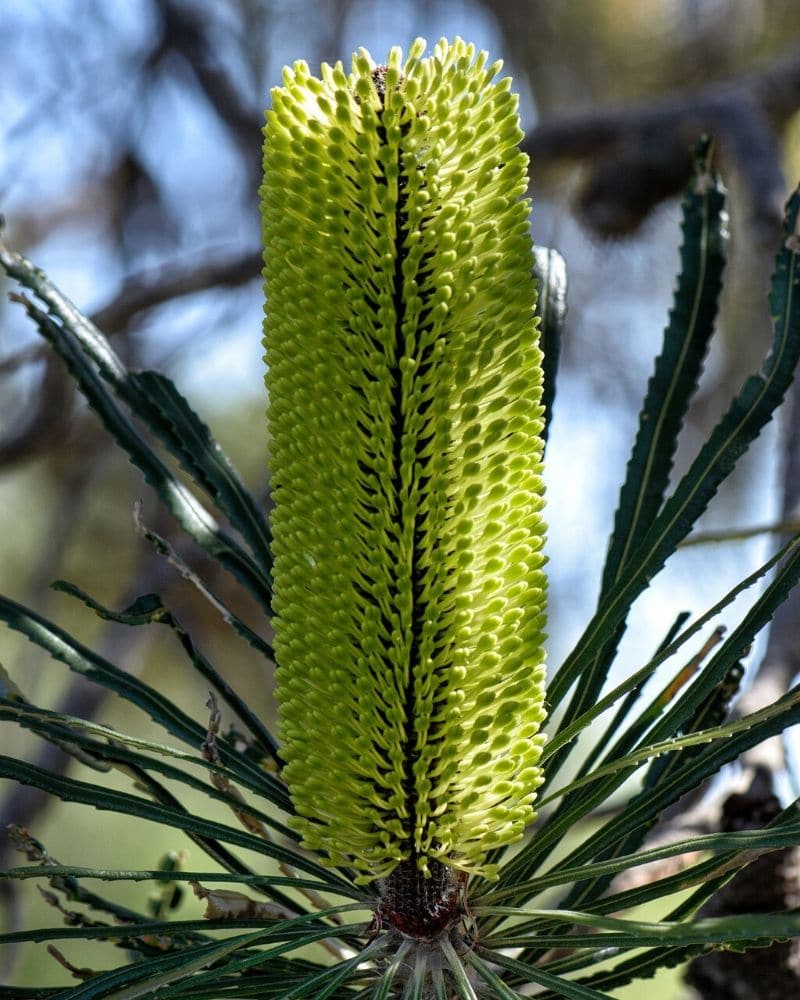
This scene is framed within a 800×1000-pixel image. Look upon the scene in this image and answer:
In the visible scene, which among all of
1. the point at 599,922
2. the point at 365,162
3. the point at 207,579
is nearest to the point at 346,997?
the point at 599,922

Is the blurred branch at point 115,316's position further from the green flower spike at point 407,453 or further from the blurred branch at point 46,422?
the green flower spike at point 407,453

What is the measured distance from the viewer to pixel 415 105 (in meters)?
0.77

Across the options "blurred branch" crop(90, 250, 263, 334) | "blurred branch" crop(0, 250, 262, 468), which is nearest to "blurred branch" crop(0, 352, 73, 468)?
"blurred branch" crop(0, 250, 262, 468)

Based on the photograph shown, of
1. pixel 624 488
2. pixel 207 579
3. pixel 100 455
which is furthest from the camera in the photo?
pixel 100 455

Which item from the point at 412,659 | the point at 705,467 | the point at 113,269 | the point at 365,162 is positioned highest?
the point at 113,269

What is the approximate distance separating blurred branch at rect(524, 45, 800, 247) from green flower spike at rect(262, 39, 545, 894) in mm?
1033

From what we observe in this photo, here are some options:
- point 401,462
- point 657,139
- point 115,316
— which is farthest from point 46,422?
point 401,462

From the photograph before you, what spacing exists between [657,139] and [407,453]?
138cm

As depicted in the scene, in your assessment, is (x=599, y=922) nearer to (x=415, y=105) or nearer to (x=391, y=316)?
(x=391, y=316)

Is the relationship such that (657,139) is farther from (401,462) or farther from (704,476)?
(401,462)

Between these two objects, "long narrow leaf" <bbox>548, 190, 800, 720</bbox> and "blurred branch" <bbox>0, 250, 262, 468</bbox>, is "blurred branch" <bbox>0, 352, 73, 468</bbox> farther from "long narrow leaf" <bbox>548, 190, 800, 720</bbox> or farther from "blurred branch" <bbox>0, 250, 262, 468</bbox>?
"long narrow leaf" <bbox>548, 190, 800, 720</bbox>

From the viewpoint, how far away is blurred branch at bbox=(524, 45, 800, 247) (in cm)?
181

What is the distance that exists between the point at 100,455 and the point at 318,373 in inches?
70.1

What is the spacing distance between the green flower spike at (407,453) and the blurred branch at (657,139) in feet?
3.39
